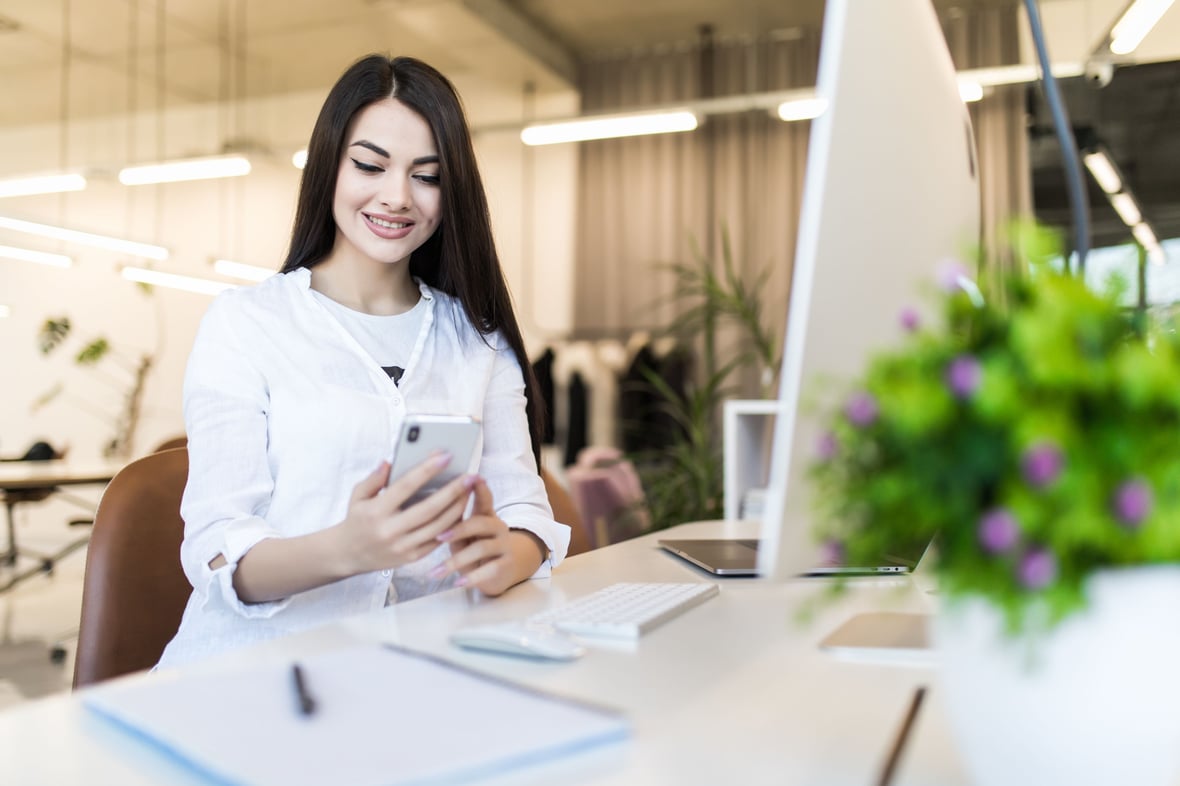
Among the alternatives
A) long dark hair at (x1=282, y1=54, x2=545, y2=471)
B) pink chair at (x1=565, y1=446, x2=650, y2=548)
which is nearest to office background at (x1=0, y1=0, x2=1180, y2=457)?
pink chair at (x1=565, y1=446, x2=650, y2=548)

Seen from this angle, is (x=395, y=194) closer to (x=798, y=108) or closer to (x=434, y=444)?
(x=434, y=444)

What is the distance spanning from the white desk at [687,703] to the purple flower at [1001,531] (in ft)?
0.22

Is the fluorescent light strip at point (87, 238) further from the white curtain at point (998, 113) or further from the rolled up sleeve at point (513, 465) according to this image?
the white curtain at point (998, 113)

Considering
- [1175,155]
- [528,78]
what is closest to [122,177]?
[528,78]

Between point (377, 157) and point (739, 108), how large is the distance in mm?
5183

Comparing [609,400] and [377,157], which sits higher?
[377,157]

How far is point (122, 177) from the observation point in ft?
15.2

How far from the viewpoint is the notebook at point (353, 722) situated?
0.53 meters

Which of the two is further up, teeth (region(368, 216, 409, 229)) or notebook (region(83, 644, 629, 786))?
teeth (region(368, 216, 409, 229))

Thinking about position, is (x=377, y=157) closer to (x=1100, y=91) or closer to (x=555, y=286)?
(x=1100, y=91)

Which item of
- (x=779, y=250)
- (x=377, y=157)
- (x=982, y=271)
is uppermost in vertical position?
(x=779, y=250)

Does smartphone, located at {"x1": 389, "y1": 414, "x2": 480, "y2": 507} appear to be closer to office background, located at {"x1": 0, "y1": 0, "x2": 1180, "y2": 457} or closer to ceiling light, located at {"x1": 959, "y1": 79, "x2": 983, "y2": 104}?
office background, located at {"x1": 0, "y1": 0, "x2": 1180, "y2": 457}

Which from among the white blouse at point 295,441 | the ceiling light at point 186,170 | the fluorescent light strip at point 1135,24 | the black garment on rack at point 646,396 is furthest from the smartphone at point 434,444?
the black garment on rack at point 646,396

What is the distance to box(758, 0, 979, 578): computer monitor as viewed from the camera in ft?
1.84
